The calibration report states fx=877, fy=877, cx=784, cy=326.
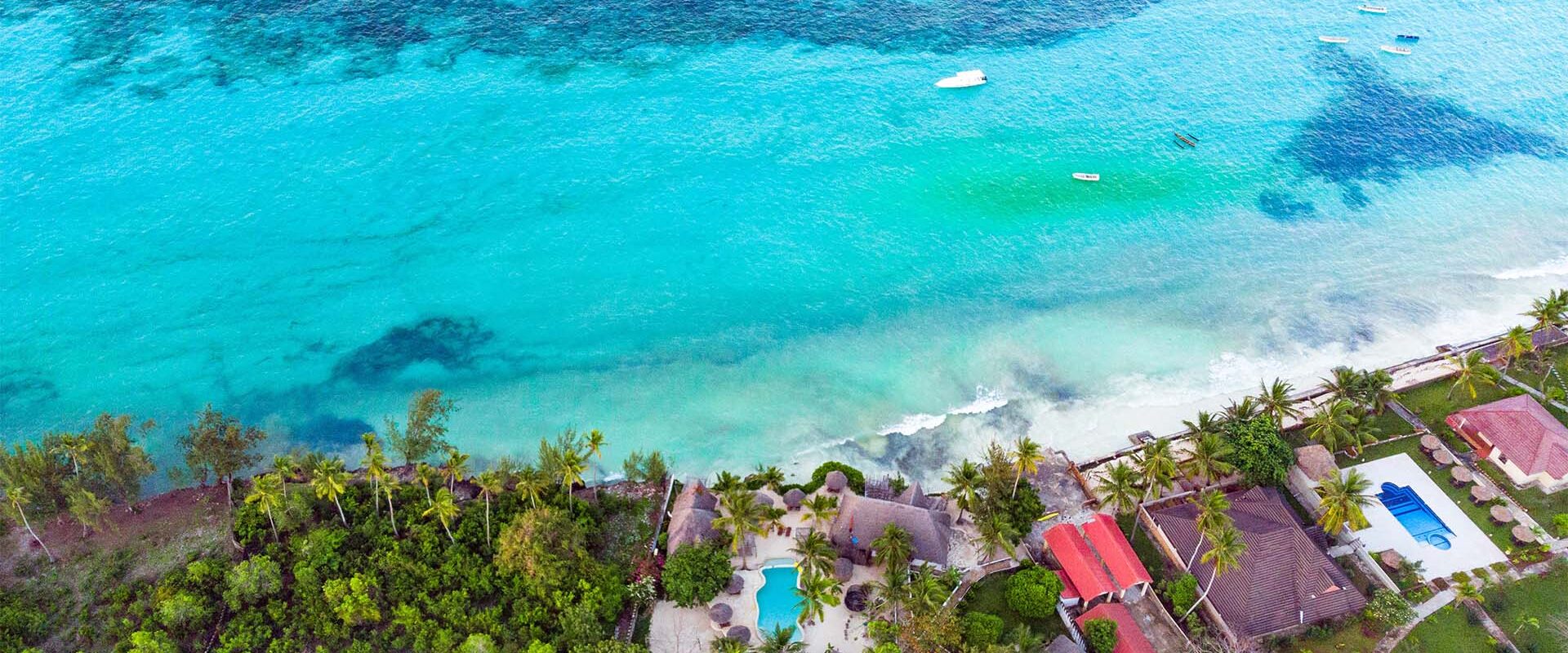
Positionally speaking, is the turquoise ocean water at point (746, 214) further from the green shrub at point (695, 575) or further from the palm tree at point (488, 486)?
the green shrub at point (695, 575)

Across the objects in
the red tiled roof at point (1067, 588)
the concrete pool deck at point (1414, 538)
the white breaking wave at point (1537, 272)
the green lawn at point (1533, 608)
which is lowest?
the green lawn at point (1533, 608)

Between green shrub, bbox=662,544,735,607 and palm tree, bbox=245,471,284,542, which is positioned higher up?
palm tree, bbox=245,471,284,542

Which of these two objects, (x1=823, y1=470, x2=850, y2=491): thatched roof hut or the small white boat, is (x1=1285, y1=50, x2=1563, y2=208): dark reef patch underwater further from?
(x1=823, y1=470, x2=850, y2=491): thatched roof hut

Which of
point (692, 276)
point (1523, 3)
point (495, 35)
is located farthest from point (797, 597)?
point (1523, 3)

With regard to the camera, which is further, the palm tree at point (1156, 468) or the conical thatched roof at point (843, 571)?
the palm tree at point (1156, 468)

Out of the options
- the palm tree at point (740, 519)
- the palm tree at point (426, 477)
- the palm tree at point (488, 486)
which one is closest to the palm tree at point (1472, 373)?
the palm tree at point (740, 519)

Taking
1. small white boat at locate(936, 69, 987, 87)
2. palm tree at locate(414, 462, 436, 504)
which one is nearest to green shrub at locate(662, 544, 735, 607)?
palm tree at locate(414, 462, 436, 504)
